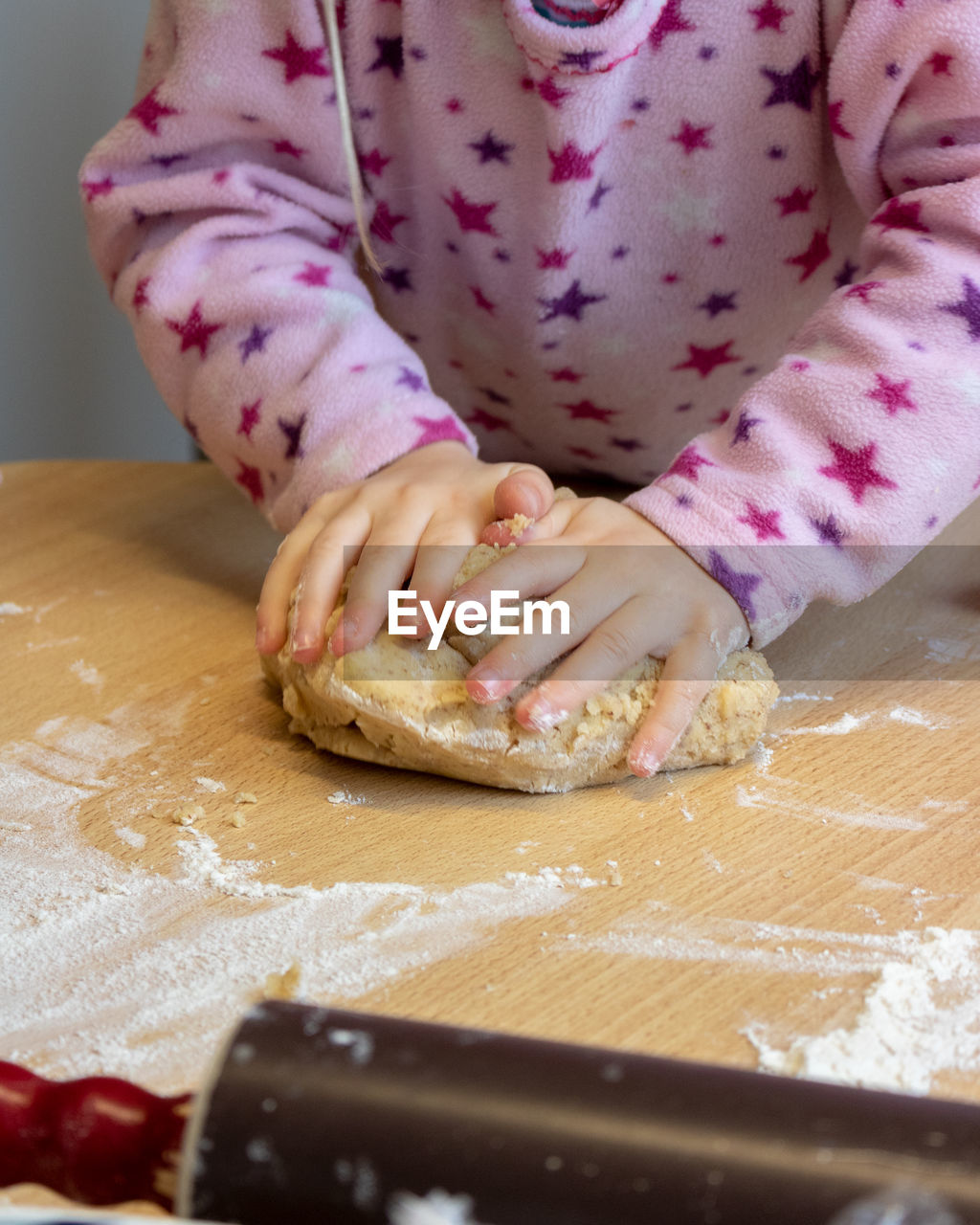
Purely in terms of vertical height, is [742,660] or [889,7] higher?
[889,7]

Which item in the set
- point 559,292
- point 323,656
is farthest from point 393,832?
point 559,292

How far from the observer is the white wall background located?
1517 mm

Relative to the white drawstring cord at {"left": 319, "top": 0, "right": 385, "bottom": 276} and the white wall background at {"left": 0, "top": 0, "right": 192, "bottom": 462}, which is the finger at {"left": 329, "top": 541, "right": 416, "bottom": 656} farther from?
the white wall background at {"left": 0, "top": 0, "right": 192, "bottom": 462}

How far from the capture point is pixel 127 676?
0.79 meters

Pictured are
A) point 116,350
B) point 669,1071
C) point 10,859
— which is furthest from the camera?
point 116,350

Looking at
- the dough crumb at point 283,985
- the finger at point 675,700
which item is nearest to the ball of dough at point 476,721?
the finger at point 675,700

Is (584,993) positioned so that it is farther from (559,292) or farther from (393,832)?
(559,292)

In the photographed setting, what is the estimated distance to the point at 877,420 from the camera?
73 cm

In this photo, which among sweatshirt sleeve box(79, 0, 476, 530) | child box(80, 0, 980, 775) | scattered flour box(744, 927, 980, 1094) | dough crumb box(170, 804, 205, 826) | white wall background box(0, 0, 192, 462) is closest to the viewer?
scattered flour box(744, 927, 980, 1094)

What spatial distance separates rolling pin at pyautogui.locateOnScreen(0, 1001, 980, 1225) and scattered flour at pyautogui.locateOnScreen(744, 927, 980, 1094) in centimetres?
15

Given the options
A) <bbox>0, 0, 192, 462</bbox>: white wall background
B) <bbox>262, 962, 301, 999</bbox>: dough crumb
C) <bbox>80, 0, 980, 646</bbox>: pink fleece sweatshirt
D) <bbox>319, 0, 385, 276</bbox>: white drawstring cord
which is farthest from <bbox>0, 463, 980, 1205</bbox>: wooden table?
<bbox>0, 0, 192, 462</bbox>: white wall background

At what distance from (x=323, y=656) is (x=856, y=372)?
14.1 inches

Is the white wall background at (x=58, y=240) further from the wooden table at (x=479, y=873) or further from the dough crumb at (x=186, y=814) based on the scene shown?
the dough crumb at (x=186, y=814)

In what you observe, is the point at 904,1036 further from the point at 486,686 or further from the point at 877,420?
the point at 877,420
